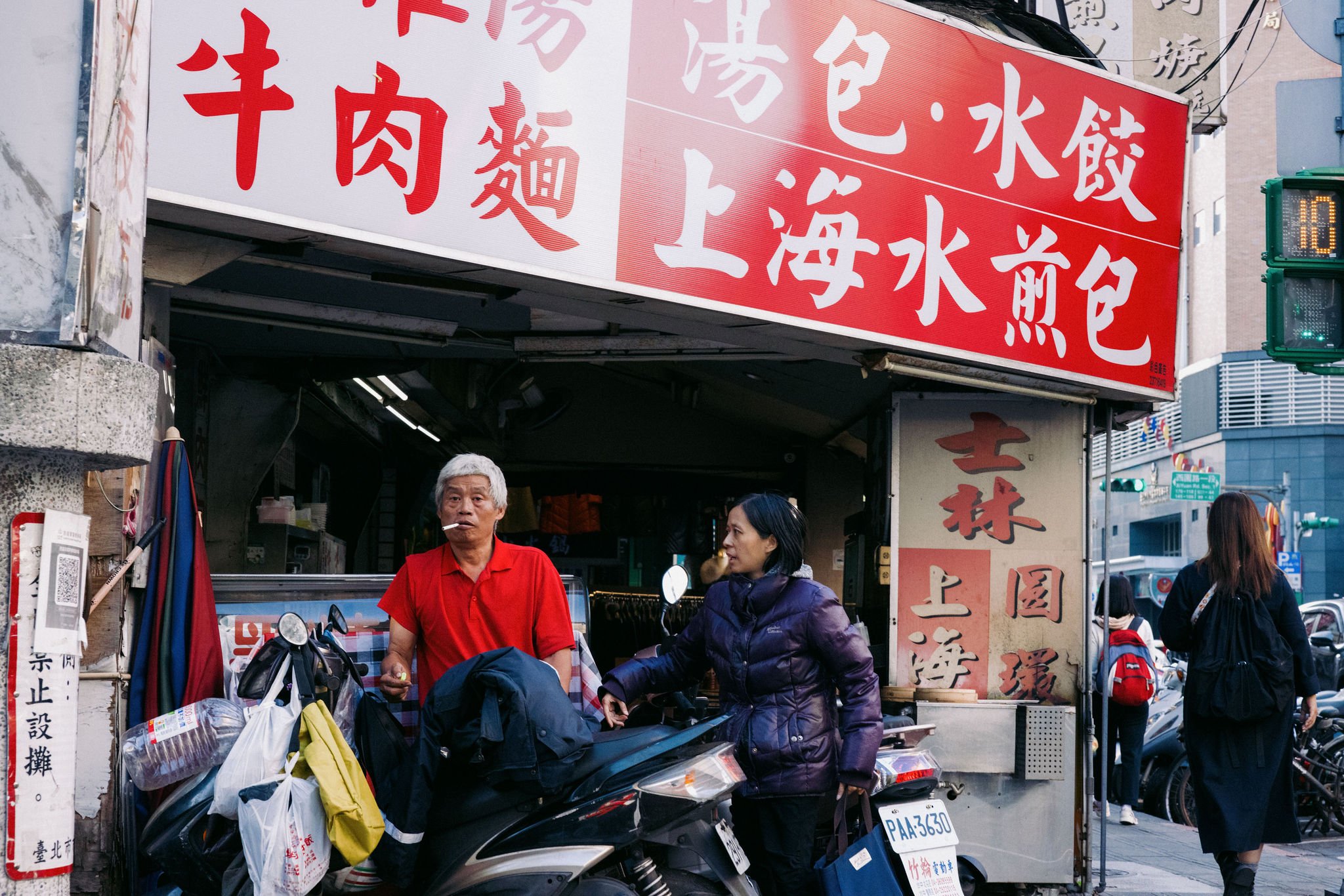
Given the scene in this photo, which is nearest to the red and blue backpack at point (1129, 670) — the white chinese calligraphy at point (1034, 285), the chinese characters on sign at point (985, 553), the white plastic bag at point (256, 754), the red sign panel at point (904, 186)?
the chinese characters on sign at point (985, 553)

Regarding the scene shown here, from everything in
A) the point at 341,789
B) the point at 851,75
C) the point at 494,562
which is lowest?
the point at 341,789

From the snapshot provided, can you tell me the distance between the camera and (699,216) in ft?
19.4

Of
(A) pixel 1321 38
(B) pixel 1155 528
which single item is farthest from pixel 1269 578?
(B) pixel 1155 528

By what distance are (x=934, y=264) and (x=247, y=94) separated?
356 centimetres

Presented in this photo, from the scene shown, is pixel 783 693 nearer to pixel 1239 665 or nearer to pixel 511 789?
pixel 511 789

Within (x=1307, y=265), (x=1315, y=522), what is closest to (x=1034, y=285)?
(x=1307, y=265)

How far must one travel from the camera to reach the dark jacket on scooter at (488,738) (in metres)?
3.92

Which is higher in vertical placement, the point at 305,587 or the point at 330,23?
the point at 330,23

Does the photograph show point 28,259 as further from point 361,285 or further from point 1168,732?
point 1168,732

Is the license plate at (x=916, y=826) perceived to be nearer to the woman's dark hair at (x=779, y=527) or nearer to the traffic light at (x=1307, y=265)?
the woman's dark hair at (x=779, y=527)

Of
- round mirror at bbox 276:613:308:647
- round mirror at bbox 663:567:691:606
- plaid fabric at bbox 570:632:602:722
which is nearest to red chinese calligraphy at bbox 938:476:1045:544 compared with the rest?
round mirror at bbox 663:567:691:606

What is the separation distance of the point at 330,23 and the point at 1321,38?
551 cm

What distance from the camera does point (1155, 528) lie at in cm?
4303

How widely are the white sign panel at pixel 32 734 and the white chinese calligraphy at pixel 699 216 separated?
3474 millimetres
